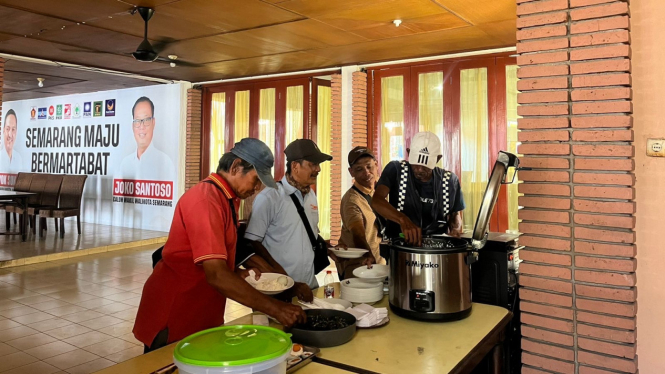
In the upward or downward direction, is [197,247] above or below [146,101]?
below

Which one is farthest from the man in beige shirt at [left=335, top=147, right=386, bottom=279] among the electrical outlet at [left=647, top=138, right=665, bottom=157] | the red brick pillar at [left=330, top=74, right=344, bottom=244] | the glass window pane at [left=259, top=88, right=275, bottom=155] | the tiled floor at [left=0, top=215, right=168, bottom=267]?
the tiled floor at [left=0, top=215, right=168, bottom=267]

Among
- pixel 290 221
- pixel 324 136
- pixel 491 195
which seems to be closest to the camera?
pixel 491 195

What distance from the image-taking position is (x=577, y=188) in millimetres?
2344

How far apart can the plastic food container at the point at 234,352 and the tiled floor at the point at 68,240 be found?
293 inches

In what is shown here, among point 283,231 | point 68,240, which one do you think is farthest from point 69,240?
point 283,231

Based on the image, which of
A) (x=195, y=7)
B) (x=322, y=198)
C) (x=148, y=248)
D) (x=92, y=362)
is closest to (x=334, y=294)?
(x=92, y=362)

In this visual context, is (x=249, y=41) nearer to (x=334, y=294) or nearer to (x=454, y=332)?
(x=334, y=294)

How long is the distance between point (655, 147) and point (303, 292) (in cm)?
182

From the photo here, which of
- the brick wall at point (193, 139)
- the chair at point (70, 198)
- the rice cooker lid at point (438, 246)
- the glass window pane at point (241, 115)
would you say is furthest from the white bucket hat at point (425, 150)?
the chair at point (70, 198)

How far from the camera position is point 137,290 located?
618 centimetres

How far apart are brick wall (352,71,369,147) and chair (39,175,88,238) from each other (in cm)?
572

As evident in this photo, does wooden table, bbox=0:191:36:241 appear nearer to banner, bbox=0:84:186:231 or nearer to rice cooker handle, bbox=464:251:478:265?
banner, bbox=0:84:186:231

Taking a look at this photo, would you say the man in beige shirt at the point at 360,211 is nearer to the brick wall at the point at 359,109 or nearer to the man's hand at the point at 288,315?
the man's hand at the point at 288,315

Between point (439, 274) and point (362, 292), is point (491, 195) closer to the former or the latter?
point (439, 274)
